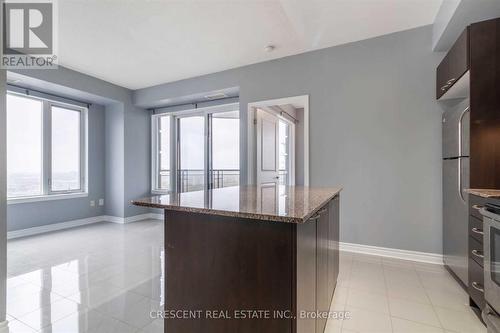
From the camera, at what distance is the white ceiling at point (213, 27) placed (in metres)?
2.50

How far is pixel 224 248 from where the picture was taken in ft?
4.00

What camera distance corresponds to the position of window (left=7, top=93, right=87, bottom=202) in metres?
3.94

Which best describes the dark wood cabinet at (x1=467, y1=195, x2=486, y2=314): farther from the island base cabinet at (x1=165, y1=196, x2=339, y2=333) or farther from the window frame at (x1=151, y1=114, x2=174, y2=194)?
the window frame at (x1=151, y1=114, x2=174, y2=194)

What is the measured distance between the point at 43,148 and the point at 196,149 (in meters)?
2.66

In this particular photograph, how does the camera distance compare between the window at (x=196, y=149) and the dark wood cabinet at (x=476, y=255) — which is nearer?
the dark wood cabinet at (x=476, y=255)

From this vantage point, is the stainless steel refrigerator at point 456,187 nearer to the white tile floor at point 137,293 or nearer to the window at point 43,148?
the white tile floor at point 137,293

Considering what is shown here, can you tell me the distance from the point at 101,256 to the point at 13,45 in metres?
3.05

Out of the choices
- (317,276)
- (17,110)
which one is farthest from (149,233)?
(317,276)

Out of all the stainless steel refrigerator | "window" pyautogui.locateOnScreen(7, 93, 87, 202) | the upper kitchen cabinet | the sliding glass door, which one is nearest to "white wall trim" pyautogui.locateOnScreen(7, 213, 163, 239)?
"window" pyautogui.locateOnScreen(7, 93, 87, 202)

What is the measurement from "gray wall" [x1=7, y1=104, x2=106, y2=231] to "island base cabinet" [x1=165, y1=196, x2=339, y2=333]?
4157 millimetres

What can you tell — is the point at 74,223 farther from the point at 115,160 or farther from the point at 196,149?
the point at 196,149

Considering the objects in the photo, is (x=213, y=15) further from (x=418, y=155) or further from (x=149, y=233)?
(x=149, y=233)

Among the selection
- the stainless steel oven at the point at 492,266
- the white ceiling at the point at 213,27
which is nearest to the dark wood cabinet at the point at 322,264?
the stainless steel oven at the point at 492,266

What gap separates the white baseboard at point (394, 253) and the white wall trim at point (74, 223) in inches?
156
